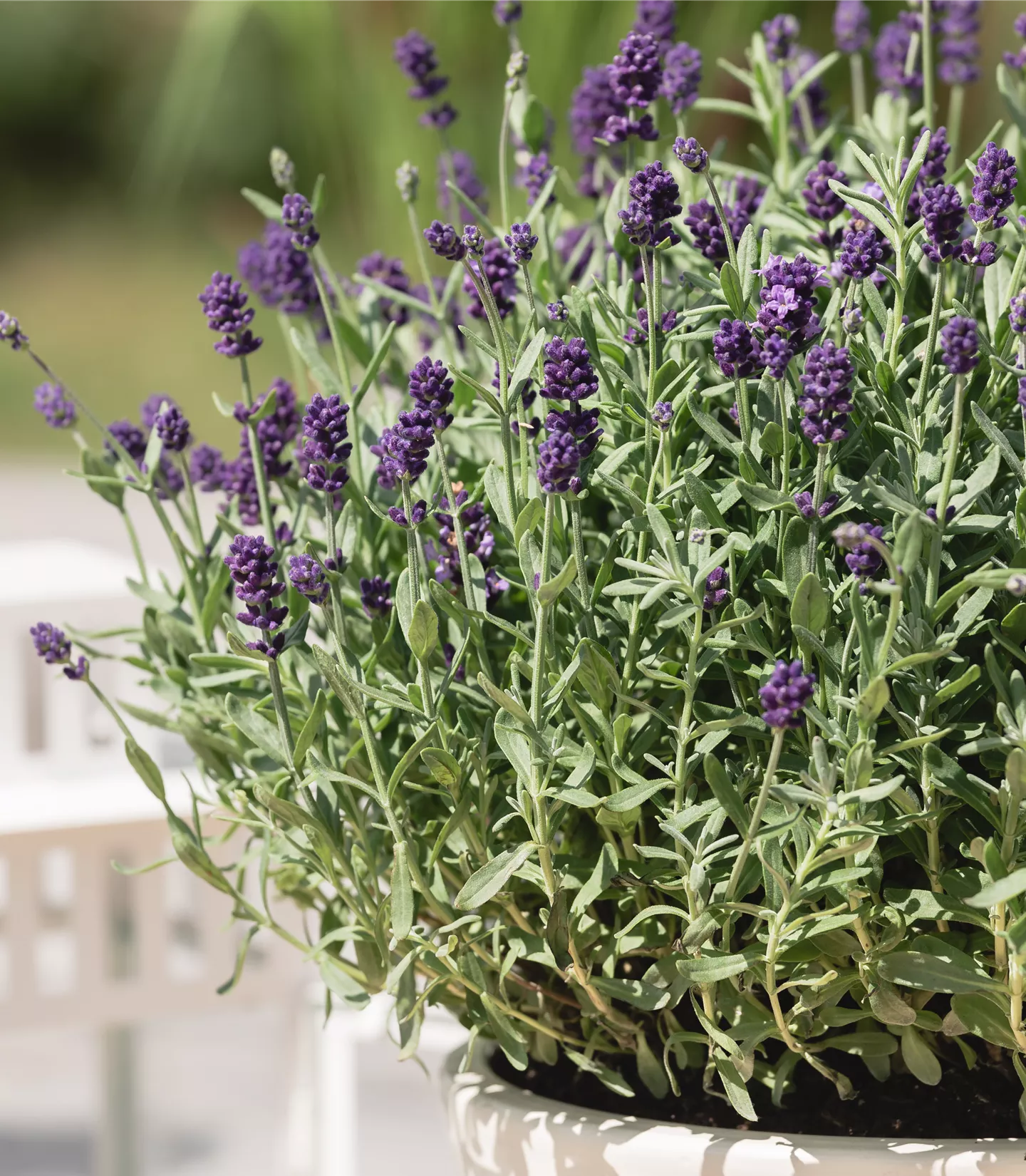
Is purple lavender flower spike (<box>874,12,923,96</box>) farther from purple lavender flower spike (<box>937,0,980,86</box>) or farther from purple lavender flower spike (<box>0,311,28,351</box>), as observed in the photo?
purple lavender flower spike (<box>0,311,28,351</box>)

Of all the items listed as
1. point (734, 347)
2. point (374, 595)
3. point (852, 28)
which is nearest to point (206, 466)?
point (374, 595)

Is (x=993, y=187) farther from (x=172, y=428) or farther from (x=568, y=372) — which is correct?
(x=172, y=428)

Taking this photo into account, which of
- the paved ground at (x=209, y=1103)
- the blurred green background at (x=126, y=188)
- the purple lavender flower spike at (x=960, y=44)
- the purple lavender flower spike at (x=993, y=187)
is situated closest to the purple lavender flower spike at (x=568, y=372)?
the purple lavender flower spike at (x=993, y=187)

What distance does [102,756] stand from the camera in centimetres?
74

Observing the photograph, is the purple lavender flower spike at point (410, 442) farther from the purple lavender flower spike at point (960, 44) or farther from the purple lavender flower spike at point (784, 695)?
the purple lavender flower spike at point (960, 44)

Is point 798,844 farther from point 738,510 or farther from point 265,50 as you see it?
point 265,50

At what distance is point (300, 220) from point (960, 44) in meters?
0.35

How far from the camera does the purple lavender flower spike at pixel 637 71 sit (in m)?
0.42

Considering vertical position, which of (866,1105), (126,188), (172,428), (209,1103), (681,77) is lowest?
(209,1103)

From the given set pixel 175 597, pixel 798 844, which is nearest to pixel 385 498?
pixel 175 597

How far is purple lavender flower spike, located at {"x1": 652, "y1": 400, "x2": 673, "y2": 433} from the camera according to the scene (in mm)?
352

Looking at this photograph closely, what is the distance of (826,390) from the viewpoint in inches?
12.0

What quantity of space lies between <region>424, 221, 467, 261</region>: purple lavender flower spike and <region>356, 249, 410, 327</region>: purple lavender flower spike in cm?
17

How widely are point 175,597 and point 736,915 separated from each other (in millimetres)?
218
